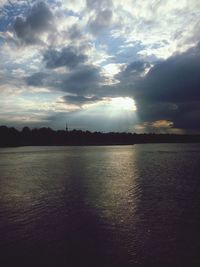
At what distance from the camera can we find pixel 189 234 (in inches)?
631

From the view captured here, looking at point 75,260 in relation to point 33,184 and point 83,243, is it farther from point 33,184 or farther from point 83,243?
point 33,184

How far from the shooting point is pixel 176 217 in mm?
19562

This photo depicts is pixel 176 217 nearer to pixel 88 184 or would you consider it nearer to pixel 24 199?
pixel 24 199

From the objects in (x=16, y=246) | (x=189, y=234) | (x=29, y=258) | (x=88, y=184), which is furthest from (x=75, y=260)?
(x=88, y=184)

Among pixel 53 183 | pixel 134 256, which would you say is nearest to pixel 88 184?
pixel 53 183

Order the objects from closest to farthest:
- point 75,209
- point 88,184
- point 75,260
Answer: point 75,260 → point 75,209 → point 88,184

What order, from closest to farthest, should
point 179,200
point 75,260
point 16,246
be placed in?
point 75,260 → point 16,246 → point 179,200

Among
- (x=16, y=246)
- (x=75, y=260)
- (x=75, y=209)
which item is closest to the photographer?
(x=75, y=260)

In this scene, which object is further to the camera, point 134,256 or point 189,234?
point 189,234

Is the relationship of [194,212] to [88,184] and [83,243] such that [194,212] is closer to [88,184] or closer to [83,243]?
[83,243]

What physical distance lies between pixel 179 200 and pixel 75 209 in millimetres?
9314

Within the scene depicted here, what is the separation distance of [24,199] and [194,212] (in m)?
14.4

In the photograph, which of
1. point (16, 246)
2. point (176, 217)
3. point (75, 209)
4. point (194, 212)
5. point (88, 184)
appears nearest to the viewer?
point (16, 246)

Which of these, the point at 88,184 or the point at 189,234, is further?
the point at 88,184
